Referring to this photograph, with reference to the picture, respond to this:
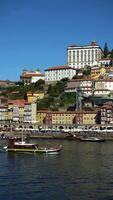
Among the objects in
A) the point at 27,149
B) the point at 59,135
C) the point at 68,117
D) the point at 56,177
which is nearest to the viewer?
the point at 56,177

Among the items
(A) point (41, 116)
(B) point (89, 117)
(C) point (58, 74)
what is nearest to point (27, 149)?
(B) point (89, 117)

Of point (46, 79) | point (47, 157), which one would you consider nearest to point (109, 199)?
point (47, 157)

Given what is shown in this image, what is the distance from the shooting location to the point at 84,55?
9644 centimetres

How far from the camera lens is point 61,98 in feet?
257

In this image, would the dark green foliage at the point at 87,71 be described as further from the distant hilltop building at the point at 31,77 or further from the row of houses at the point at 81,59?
the distant hilltop building at the point at 31,77

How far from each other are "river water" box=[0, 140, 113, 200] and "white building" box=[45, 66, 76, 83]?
54.0 metres

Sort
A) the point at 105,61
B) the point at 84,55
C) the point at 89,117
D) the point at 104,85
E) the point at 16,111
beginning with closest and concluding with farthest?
1. the point at 89,117
2. the point at 16,111
3. the point at 104,85
4. the point at 105,61
5. the point at 84,55

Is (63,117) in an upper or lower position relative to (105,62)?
lower

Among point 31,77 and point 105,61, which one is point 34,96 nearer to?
point 31,77

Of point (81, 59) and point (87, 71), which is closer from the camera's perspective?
point (87, 71)

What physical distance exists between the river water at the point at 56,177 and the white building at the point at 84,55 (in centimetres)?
6087

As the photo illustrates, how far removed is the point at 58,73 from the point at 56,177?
64712mm

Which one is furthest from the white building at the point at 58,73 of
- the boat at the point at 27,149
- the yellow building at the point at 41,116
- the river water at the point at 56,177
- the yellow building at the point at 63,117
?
the river water at the point at 56,177

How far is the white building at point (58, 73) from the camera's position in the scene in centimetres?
8978
